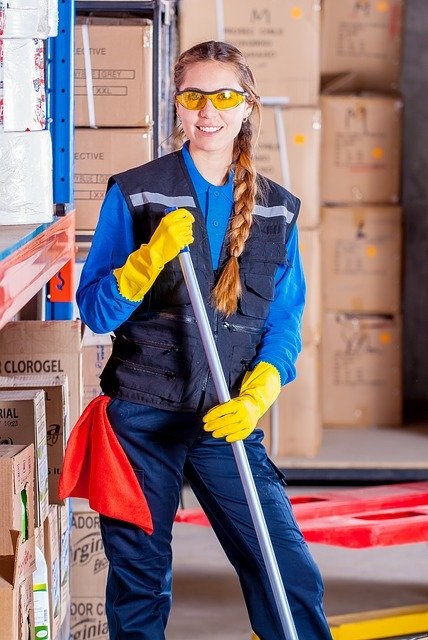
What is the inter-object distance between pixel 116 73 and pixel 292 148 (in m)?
1.38

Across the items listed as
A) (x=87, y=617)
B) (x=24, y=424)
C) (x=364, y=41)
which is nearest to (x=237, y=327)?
(x=24, y=424)

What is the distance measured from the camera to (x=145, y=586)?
292 cm

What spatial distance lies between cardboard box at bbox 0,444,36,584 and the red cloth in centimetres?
12

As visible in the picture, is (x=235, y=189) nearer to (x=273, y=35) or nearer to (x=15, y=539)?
(x=15, y=539)

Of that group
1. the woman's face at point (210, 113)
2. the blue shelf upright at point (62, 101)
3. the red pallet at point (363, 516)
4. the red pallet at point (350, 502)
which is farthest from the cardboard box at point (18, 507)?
the red pallet at point (350, 502)

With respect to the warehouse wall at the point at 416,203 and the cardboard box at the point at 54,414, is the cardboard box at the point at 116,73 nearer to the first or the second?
the cardboard box at the point at 54,414

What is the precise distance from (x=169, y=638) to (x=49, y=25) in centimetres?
209

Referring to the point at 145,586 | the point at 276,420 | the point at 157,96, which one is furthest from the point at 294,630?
the point at 276,420

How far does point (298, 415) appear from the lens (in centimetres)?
552

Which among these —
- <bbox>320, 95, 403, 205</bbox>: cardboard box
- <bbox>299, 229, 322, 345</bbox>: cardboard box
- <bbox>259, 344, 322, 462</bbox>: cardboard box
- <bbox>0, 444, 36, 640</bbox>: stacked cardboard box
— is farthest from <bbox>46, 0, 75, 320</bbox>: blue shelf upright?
<bbox>320, 95, 403, 205</bbox>: cardboard box

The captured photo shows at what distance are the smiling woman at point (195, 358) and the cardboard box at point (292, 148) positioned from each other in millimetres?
2415

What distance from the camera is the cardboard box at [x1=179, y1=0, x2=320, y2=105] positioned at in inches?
207

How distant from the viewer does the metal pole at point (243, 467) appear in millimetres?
2738

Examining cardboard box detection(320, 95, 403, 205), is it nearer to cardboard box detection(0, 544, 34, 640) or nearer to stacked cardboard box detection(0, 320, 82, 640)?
stacked cardboard box detection(0, 320, 82, 640)
